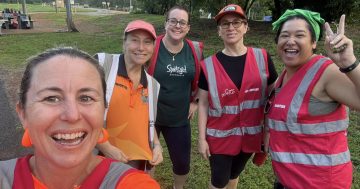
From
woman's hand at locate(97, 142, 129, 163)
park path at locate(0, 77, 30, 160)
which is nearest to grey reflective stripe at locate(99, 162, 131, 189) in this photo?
woman's hand at locate(97, 142, 129, 163)

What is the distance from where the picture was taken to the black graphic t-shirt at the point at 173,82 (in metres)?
3.50

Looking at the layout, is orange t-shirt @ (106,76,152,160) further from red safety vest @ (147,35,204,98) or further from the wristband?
the wristband

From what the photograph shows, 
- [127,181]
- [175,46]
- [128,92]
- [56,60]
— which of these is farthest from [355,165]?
[56,60]

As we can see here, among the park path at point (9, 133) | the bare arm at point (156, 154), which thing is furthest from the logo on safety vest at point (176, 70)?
the park path at point (9, 133)

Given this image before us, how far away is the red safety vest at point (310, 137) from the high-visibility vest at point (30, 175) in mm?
1219

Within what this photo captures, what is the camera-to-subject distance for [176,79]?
139 inches

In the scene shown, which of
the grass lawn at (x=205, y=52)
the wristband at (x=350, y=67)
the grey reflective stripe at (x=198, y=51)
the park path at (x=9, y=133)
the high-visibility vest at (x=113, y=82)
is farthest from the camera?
the park path at (x=9, y=133)

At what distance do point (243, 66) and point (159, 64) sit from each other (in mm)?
862

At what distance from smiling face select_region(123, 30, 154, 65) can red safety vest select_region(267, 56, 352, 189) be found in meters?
1.16

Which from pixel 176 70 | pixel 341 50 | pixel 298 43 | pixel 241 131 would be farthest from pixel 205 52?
pixel 341 50

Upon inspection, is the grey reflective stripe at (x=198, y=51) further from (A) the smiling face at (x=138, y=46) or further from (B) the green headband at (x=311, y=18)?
(B) the green headband at (x=311, y=18)

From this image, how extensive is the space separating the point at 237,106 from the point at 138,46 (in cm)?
100

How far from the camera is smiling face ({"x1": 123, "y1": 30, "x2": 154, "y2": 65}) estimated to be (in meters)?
2.89

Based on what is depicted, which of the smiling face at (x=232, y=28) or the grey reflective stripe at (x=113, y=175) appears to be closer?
the grey reflective stripe at (x=113, y=175)
